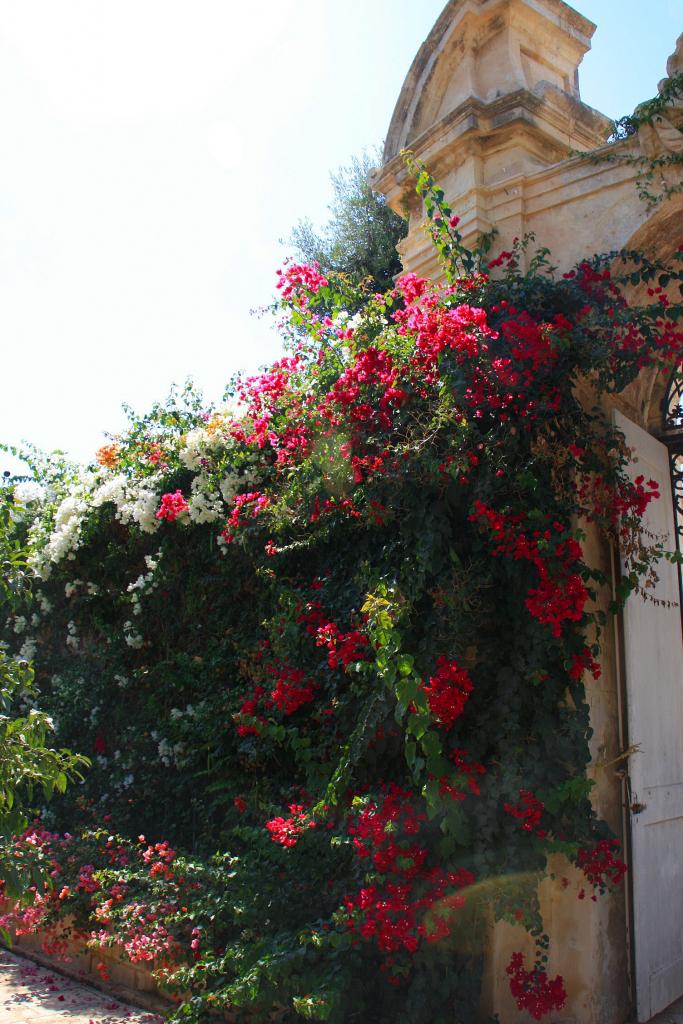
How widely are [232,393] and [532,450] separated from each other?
13.1ft

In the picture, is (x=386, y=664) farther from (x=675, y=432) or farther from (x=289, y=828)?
(x=675, y=432)

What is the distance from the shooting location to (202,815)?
496cm

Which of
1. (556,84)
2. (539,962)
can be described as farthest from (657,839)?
(556,84)

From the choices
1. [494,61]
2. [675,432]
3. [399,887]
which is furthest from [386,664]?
[494,61]

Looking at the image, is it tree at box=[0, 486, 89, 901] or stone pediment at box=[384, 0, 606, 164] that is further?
stone pediment at box=[384, 0, 606, 164]

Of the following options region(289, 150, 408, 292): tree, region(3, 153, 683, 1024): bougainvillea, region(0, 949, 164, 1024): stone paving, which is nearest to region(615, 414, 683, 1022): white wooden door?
region(3, 153, 683, 1024): bougainvillea

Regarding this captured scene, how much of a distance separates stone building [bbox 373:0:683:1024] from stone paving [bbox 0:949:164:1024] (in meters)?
1.76

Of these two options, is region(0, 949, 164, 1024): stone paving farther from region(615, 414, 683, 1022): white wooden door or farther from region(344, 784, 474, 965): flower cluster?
region(615, 414, 683, 1022): white wooden door

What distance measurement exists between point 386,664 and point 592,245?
271 cm

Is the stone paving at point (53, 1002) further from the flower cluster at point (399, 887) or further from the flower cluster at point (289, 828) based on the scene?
the flower cluster at point (399, 887)

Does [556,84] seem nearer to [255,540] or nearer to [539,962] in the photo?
[255,540]

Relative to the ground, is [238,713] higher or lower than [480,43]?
lower

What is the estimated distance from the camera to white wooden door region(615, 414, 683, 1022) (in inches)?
154

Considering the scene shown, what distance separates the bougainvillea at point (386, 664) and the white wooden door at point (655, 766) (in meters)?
0.29
